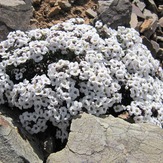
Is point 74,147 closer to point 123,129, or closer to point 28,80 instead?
point 123,129

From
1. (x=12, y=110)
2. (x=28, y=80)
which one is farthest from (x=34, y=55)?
(x=12, y=110)

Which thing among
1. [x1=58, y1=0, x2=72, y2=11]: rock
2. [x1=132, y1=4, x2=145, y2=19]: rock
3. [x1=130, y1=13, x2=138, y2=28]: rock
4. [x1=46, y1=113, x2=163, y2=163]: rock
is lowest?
[x1=58, y1=0, x2=72, y2=11]: rock

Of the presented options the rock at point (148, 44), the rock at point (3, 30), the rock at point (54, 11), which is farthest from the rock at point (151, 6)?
the rock at point (3, 30)

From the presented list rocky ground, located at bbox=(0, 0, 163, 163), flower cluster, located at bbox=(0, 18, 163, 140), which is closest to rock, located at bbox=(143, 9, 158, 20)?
rocky ground, located at bbox=(0, 0, 163, 163)

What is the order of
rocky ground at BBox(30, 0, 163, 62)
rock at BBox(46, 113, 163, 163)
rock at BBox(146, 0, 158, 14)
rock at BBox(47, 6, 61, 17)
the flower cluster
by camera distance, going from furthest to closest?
rock at BBox(146, 0, 158, 14), rock at BBox(47, 6, 61, 17), rocky ground at BBox(30, 0, 163, 62), the flower cluster, rock at BBox(46, 113, 163, 163)

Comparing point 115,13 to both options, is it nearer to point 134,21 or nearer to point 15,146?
point 134,21

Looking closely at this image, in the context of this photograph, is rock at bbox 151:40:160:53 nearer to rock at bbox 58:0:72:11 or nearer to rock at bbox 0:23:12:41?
rock at bbox 58:0:72:11
